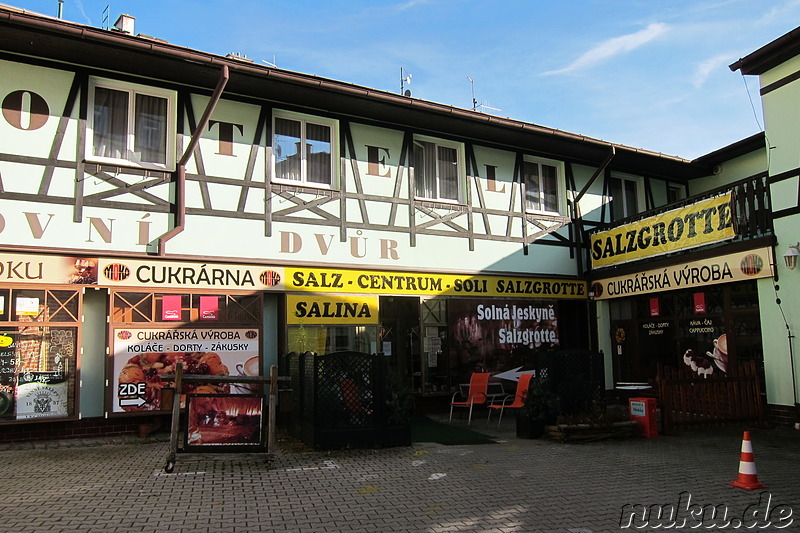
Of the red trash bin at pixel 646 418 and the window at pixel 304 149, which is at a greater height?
the window at pixel 304 149

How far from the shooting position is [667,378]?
10.3 meters

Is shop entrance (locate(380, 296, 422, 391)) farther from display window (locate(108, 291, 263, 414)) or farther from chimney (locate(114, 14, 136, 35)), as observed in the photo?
chimney (locate(114, 14, 136, 35))

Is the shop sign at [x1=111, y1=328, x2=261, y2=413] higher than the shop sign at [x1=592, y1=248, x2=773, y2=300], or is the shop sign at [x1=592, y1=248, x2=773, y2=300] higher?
the shop sign at [x1=592, y1=248, x2=773, y2=300]

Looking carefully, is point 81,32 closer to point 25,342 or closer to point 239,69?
point 239,69

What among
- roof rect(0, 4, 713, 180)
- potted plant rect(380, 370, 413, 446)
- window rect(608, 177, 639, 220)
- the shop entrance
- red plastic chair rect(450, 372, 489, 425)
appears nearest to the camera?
potted plant rect(380, 370, 413, 446)

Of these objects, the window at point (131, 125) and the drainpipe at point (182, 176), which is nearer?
the drainpipe at point (182, 176)

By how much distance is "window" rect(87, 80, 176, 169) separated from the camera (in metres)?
10.4

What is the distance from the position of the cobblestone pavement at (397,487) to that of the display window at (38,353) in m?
0.60

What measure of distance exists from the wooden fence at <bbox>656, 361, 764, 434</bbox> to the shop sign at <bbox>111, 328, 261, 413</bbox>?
22.5ft

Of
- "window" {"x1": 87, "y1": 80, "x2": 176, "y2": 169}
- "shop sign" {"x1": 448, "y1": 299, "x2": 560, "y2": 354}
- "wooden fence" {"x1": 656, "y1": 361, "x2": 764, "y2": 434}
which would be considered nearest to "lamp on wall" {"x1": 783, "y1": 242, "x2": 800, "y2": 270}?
"wooden fence" {"x1": 656, "y1": 361, "x2": 764, "y2": 434}

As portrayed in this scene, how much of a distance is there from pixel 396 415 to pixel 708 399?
210 inches

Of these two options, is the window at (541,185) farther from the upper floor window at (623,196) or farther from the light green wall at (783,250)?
the light green wall at (783,250)

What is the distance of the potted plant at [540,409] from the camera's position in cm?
984

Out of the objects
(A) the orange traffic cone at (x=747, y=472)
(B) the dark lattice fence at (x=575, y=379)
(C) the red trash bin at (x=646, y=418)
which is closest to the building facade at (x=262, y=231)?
(C) the red trash bin at (x=646, y=418)
